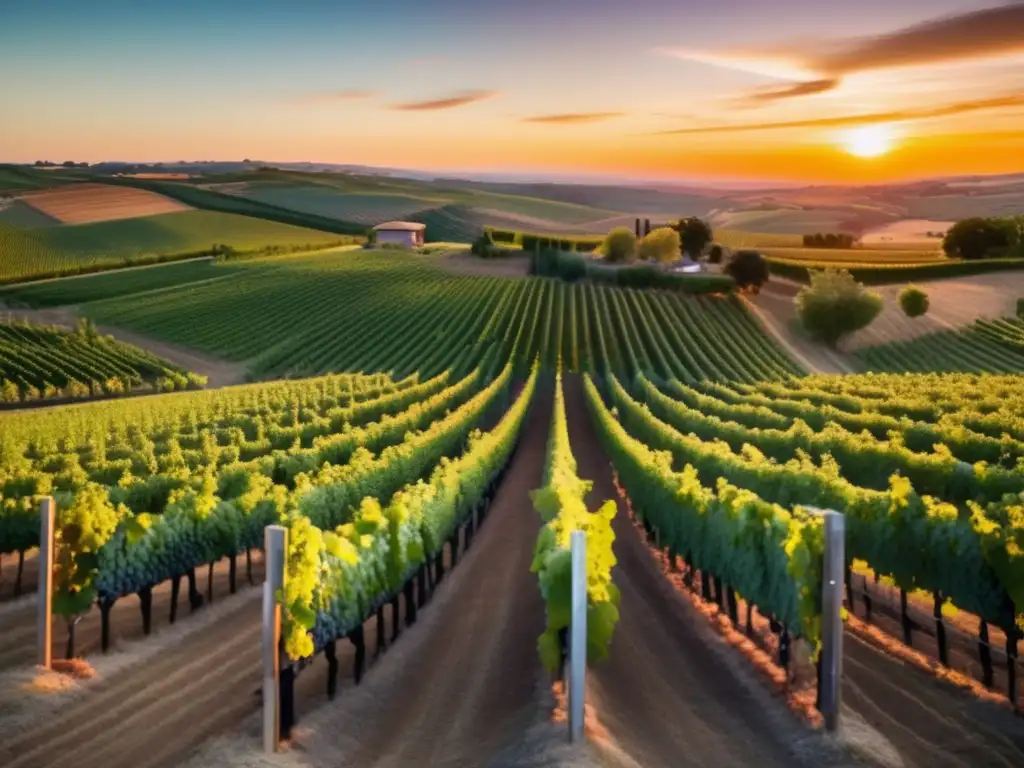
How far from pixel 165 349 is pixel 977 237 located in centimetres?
6436

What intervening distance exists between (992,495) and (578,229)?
116202 mm

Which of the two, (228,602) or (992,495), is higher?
(992,495)

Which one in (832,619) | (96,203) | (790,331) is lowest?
(790,331)

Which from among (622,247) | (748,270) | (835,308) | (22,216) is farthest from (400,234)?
(835,308)

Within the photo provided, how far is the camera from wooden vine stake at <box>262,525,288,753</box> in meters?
7.75

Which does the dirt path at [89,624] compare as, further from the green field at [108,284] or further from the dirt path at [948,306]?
the green field at [108,284]

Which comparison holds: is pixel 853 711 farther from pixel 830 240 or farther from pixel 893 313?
pixel 830 240

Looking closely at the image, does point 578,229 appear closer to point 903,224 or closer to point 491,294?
point 903,224

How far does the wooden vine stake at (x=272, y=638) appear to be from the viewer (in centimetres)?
775

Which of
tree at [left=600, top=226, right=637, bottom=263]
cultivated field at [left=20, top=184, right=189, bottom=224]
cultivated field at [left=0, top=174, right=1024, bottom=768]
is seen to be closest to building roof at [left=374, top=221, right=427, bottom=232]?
cultivated field at [left=20, top=184, right=189, bottom=224]

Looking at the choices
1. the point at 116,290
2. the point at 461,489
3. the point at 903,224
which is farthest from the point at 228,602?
the point at 903,224

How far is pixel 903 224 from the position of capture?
101 m

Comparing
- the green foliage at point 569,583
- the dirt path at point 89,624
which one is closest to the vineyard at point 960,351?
the dirt path at point 89,624

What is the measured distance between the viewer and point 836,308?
6172 cm
